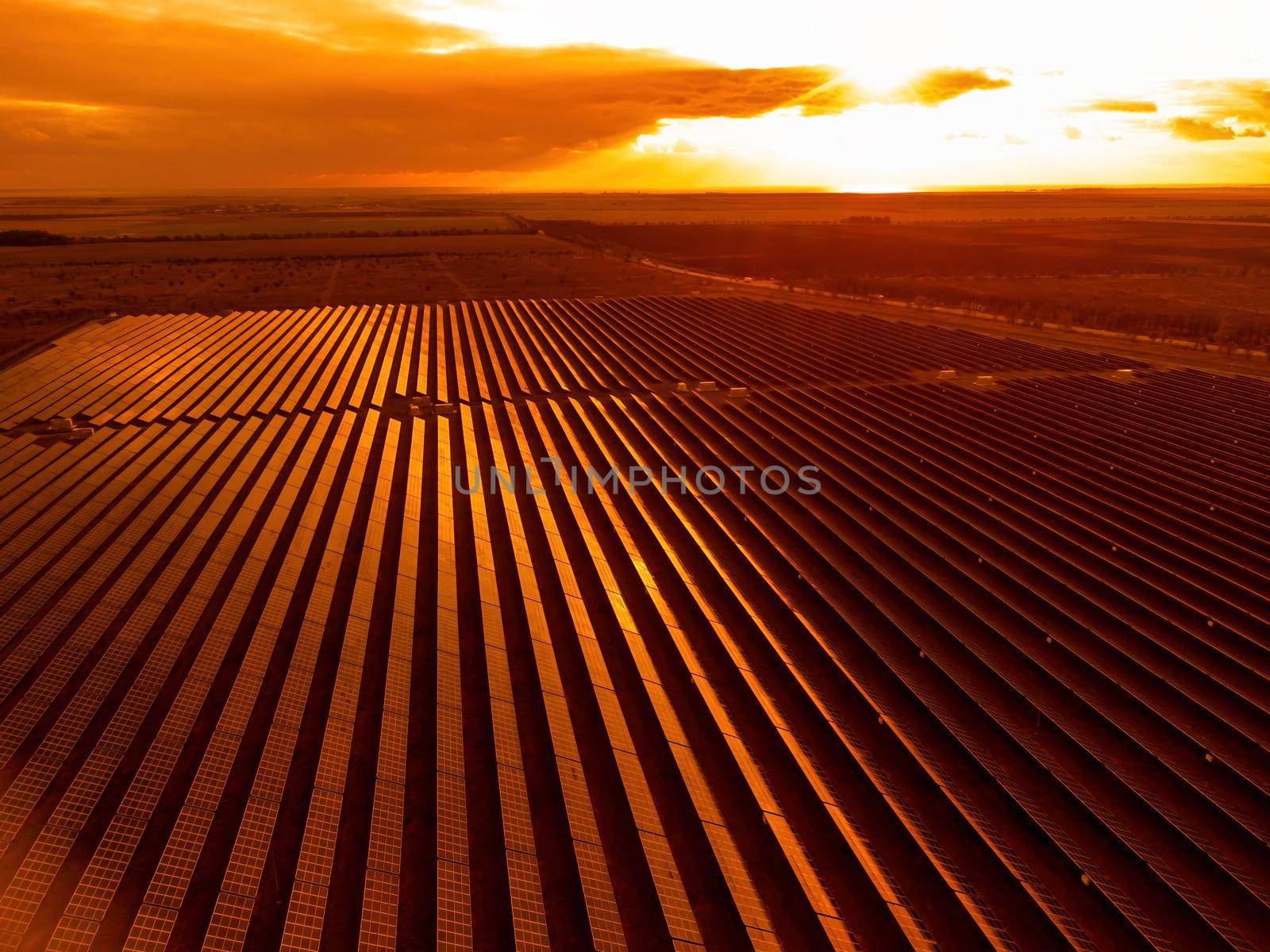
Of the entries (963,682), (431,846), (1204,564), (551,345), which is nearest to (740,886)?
(431,846)

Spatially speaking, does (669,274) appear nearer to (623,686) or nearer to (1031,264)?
(1031,264)

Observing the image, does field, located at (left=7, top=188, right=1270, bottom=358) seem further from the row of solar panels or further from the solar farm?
the solar farm

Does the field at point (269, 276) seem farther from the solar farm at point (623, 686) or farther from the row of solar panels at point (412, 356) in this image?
the solar farm at point (623, 686)

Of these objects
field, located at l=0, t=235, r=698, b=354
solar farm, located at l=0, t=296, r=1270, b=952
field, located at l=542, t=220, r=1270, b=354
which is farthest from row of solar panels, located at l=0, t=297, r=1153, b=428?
field, located at l=542, t=220, r=1270, b=354

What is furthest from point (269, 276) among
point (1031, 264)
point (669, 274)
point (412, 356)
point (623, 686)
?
point (1031, 264)

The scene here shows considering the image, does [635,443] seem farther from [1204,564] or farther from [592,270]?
[592,270]

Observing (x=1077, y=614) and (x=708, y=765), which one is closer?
(x=708, y=765)

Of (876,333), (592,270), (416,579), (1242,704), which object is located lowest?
(1242,704)

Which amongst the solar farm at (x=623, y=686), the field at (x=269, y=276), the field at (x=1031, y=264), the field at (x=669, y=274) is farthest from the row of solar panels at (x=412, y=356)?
the field at (x=1031, y=264)

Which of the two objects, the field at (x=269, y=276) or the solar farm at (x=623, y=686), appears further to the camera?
the field at (x=269, y=276)
